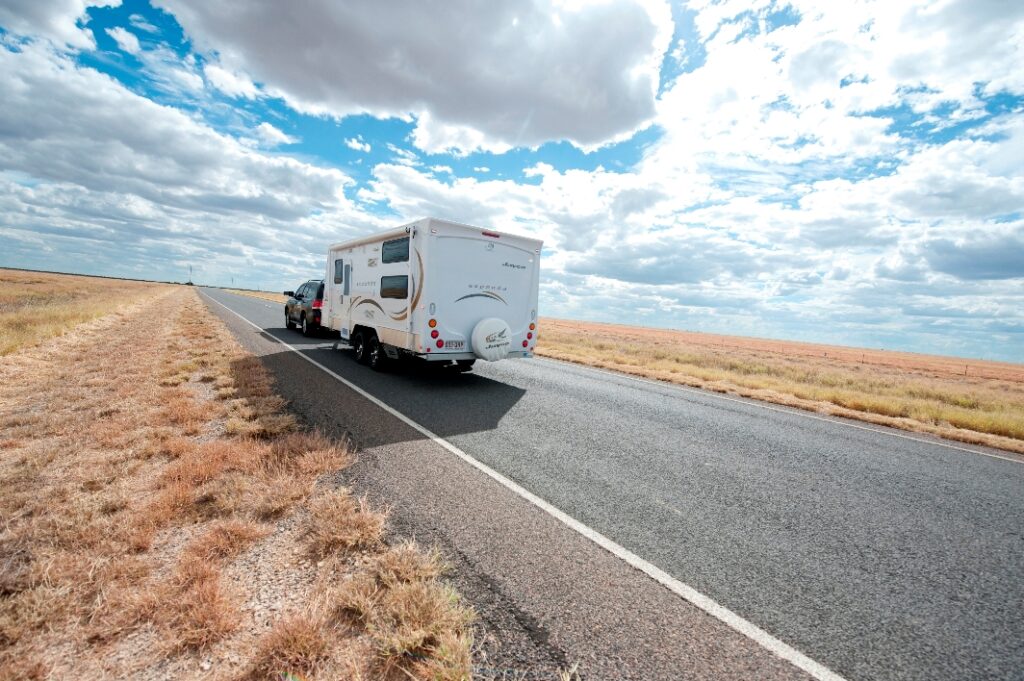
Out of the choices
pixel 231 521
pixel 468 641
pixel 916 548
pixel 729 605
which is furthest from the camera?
pixel 916 548

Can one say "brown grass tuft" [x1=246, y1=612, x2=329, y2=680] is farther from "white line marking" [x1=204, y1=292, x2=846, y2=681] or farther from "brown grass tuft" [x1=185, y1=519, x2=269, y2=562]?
"white line marking" [x1=204, y1=292, x2=846, y2=681]

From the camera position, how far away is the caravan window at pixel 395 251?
8.95 meters

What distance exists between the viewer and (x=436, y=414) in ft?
22.6

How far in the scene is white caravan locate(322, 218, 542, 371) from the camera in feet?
27.9

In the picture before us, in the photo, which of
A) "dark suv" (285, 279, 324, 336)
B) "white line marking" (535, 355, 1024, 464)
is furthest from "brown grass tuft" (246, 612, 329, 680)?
"dark suv" (285, 279, 324, 336)

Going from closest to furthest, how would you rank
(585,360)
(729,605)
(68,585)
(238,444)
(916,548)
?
(68,585)
(729,605)
(916,548)
(238,444)
(585,360)

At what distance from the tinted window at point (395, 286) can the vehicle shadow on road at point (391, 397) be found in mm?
1764

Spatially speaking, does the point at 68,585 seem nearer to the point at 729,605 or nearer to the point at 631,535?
the point at 631,535

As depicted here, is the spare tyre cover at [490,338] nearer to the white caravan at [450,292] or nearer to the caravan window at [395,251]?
the white caravan at [450,292]

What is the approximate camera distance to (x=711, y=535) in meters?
3.58

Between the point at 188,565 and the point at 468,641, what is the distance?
185 centimetres

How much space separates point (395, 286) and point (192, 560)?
22.9 ft

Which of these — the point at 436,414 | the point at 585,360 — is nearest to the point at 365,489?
the point at 436,414

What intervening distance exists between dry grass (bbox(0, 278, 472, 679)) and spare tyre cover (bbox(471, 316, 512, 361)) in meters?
4.04
